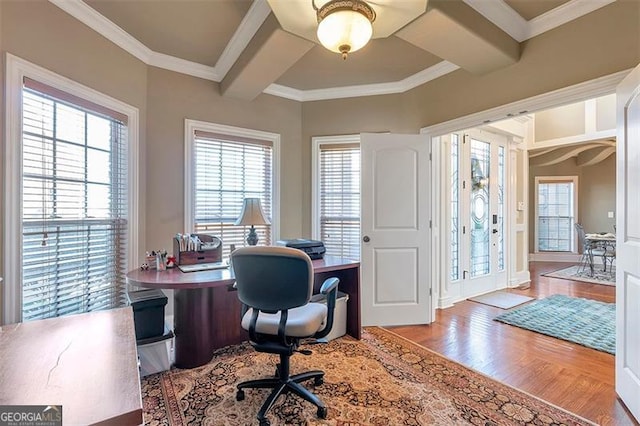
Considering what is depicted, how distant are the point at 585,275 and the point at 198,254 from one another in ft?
21.7

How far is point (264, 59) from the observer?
2455 millimetres

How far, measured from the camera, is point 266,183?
11.5ft

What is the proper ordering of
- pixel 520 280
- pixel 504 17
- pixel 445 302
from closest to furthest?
pixel 504 17
pixel 445 302
pixel 520 280

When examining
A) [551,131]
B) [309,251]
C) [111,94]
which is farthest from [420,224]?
[551,131]

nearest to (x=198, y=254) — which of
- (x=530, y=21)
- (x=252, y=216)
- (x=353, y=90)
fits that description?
(x=252, y=216)

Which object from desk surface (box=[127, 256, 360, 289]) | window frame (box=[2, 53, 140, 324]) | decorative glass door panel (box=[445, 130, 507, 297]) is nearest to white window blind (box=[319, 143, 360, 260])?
desk surface (box=[127, 256, 360, 289])

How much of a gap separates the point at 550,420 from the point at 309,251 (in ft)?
6.43

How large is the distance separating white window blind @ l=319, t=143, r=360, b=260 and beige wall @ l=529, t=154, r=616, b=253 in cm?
604

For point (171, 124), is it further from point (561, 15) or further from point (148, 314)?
point (561, 15)

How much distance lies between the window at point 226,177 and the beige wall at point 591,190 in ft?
22.7

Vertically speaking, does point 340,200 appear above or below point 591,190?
below

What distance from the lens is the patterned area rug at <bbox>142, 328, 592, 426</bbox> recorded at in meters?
1.77

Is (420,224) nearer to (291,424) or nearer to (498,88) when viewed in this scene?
(498,88)

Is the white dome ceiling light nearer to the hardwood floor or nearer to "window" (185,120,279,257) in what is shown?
"window" (185,120,279,257)
